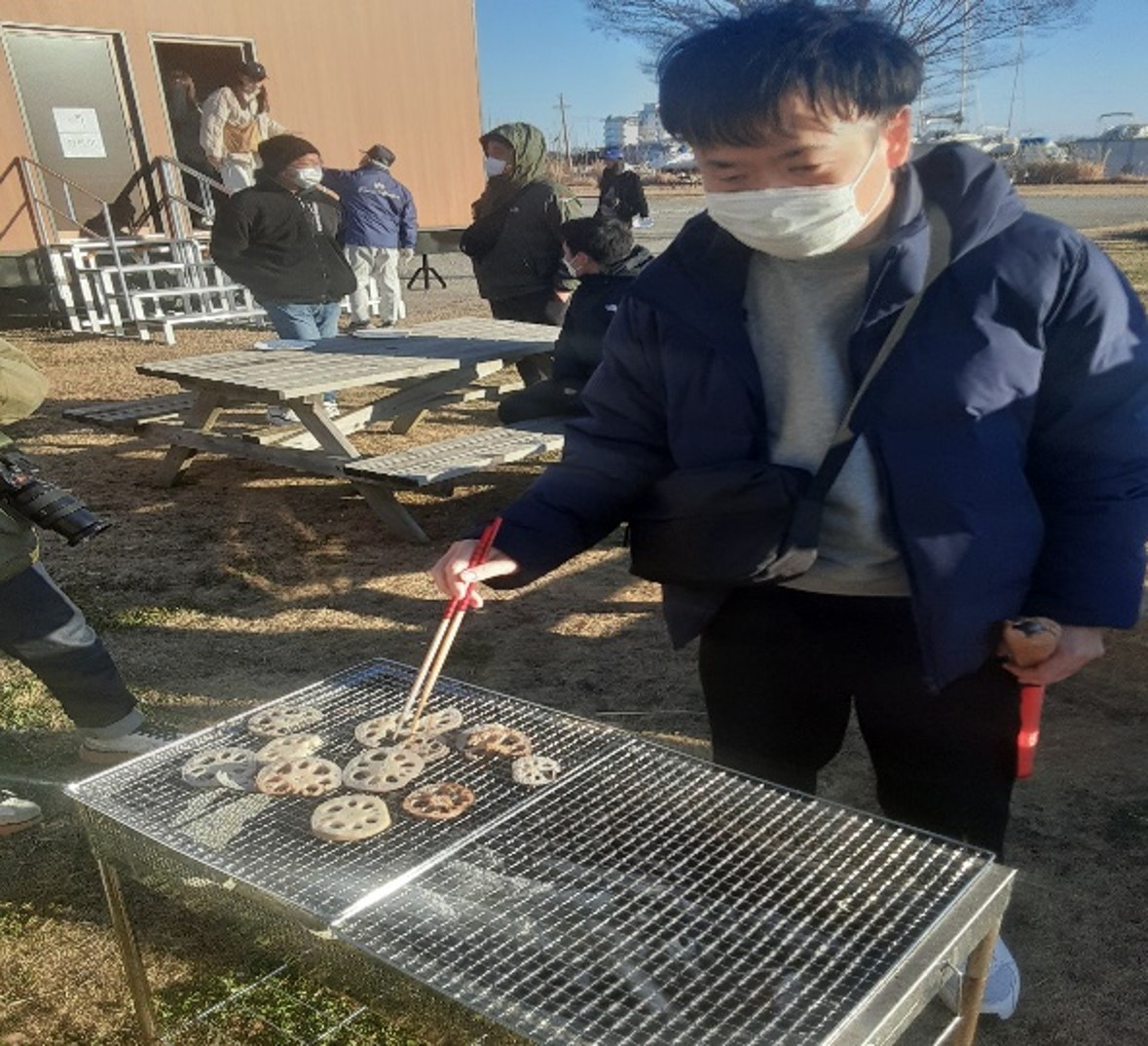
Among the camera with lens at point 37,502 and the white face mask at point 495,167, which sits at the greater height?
the white face mask at point 495,167

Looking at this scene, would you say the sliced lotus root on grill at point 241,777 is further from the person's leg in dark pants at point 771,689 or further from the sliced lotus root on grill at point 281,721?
the person's leg in dark pants at point 771,689

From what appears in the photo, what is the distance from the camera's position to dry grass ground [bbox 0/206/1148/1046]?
7.41ft

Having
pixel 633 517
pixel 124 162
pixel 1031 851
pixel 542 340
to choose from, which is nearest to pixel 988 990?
pixel 1031 851

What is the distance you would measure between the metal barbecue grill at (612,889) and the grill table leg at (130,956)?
0.21m

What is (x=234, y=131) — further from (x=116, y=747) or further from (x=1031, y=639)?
(x=1031, y=639)

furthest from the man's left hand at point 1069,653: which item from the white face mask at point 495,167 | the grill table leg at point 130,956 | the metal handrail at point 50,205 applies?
the metal handrail at point 50,205

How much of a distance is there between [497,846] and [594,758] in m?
0.28

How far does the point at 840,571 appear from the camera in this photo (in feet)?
5.52

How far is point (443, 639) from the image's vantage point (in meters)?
1.79

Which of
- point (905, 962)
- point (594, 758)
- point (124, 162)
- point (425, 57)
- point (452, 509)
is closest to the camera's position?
point (905, 962)

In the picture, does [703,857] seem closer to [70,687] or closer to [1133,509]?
[1133,509]

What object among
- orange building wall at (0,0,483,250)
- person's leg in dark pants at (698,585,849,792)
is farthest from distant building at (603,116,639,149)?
person's leg in dark pants at (698,585,849,792)

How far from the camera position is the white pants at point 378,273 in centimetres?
1040

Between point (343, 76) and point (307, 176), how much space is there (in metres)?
6.91
